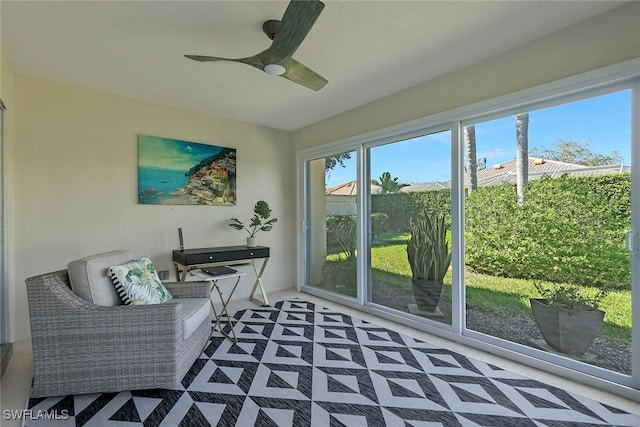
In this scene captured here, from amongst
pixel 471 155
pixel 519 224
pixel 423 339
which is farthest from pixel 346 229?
pixel 519 224

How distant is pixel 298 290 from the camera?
4527 millimetres

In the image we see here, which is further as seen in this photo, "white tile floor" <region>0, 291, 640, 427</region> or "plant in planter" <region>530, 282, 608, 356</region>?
"plant in planter" <region>530, 282, 608, 356</region>

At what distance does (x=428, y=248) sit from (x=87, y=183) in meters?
3.49

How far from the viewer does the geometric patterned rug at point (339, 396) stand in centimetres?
172

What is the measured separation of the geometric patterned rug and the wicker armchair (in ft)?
0.33

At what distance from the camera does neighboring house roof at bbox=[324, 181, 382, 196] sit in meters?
3.57

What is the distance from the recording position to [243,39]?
221 cm

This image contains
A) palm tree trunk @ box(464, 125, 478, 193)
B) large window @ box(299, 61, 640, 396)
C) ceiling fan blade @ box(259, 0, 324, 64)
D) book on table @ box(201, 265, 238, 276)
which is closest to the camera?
ceiling fan blade @ box(259, 0, 324, 64)

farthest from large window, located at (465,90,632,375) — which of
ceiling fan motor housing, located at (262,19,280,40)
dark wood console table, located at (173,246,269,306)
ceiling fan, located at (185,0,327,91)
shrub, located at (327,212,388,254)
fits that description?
dark wood console table, located at (173,246,269,306)

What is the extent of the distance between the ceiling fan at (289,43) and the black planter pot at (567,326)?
2.45 meters

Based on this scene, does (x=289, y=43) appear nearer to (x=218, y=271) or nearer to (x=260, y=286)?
(x=218, y=271)

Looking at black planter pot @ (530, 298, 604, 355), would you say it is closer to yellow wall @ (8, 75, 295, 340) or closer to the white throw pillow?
the white throw pillow

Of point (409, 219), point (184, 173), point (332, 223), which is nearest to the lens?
point (409, 219)

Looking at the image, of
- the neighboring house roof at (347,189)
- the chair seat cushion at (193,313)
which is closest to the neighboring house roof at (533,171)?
the neighboring house roof at (347,189)
